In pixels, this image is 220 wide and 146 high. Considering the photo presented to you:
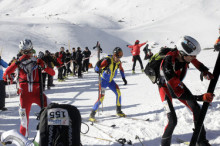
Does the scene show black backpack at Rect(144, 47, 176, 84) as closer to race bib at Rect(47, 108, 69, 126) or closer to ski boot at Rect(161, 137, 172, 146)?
ski boot at Rect(161, 137, 172, 146)

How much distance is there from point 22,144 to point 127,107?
4.81 metres

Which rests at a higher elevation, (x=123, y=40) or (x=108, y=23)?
(x=108, y=23)

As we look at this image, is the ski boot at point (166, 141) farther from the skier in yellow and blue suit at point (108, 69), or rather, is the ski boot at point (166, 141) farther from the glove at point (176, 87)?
the skier in yellow and blue suit at point (108, 69)

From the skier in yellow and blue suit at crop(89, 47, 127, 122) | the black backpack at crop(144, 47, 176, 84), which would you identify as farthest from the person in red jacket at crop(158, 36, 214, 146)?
the skier in yellow and blue suit at crop(89, 47, 127, 122)

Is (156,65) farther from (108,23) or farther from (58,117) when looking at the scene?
(108,23)

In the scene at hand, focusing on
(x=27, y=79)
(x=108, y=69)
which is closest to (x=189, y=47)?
(x=108, y=69)

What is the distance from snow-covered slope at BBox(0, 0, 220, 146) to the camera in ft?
17.5

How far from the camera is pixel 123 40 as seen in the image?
46.9 metres

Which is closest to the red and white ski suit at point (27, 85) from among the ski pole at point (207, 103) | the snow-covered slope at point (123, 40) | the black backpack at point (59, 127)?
the snow-covered slope at point (123, 40)

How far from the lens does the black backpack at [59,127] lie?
2.41 meters

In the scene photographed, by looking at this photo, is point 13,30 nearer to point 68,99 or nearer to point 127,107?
point 68,99

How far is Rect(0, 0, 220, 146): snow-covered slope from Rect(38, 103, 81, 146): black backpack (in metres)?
2.25

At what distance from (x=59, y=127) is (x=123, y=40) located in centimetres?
4533

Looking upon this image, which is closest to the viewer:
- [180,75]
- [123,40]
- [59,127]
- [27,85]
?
[59,127]
